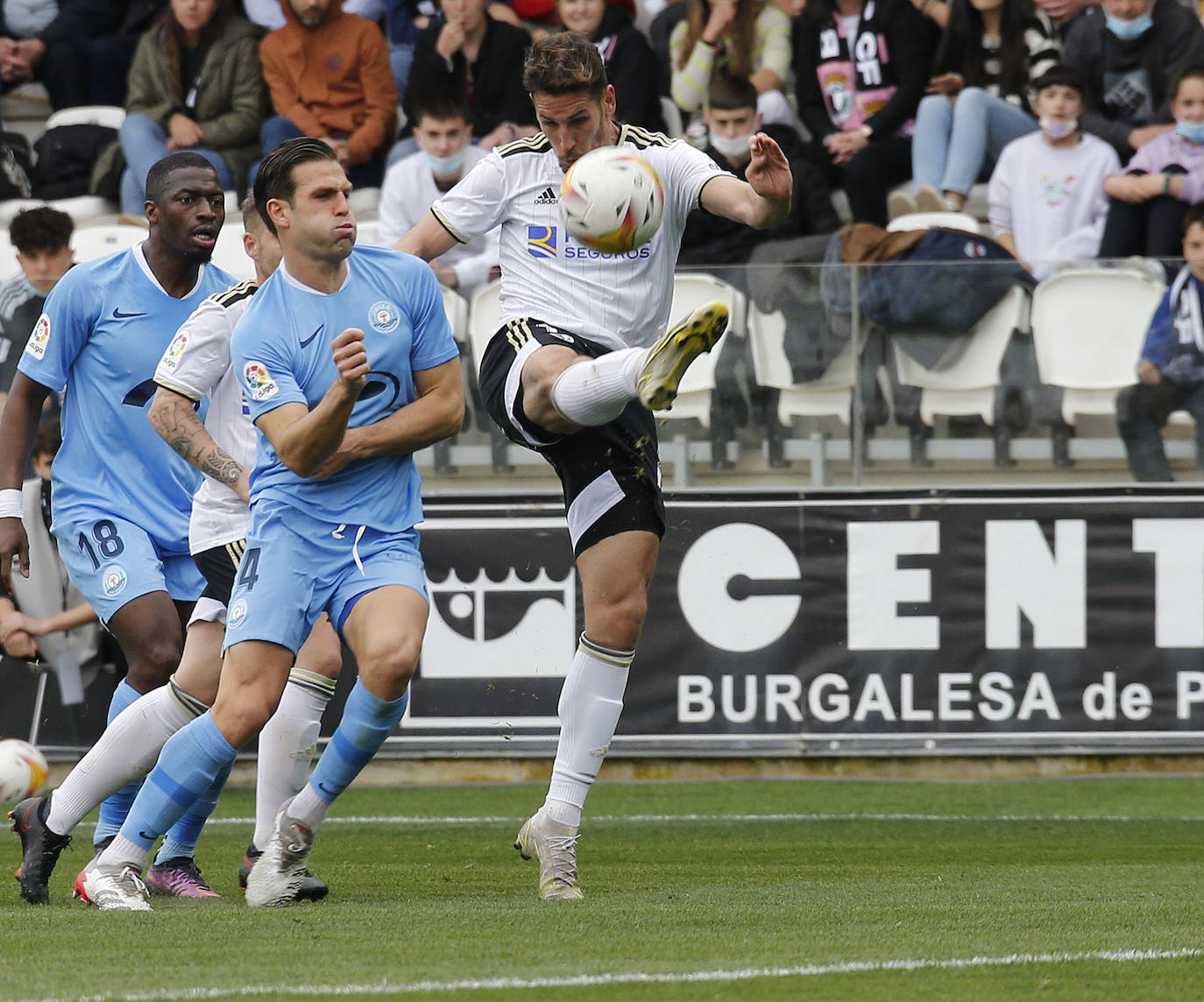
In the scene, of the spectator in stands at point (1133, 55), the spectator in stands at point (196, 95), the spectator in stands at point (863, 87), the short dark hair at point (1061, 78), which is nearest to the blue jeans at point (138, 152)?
the spectator in stands at point (196, 95)

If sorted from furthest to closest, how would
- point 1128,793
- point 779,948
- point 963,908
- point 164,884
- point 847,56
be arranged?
1. point 847,56
2. point 1128,793
3. point 164,884
4. point 963,908
5. point 779,948

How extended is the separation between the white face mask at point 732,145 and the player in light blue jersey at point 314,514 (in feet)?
18.0

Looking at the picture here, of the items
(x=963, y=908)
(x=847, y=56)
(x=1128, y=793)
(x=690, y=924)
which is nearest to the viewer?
(x=690, y=924)

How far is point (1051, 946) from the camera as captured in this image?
13.9 ft

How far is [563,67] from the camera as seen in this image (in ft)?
17.4

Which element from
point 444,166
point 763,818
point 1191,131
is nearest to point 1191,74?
point 1191,131

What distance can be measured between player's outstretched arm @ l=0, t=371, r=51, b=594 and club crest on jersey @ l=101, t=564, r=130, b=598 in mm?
247

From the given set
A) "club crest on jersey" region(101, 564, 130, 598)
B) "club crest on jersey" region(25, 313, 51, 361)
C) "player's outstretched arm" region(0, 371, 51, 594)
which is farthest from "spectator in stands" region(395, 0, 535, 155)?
"club crest on jersey" region(101, 564, 130, 598)

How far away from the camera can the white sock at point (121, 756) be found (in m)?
5.22

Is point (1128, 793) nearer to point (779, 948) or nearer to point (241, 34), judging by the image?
point (779, 948)

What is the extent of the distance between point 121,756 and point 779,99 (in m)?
7.31

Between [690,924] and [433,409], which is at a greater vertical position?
[433,409]

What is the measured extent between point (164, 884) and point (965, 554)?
15.1 feet

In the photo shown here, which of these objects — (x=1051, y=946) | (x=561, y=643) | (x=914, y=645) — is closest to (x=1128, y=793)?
(x=914, y=645)
